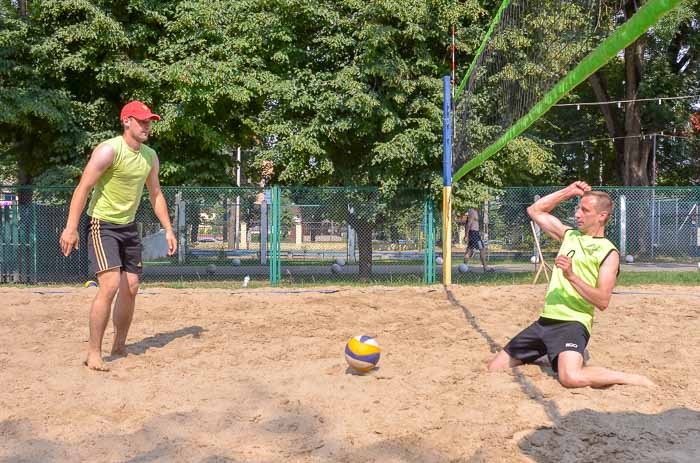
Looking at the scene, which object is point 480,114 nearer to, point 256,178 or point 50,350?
point 256,178

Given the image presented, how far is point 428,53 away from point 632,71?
1055cm

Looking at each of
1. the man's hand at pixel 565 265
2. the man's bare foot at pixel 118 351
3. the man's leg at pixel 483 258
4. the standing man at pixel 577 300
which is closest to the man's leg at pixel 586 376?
the standing man at pixel 577 300

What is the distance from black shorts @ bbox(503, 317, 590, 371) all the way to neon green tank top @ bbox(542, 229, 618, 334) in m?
0.06

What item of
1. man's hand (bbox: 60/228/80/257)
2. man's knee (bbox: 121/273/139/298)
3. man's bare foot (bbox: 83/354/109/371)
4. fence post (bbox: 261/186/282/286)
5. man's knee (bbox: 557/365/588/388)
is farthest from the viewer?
fence post (bbox: 261/186/282/286)

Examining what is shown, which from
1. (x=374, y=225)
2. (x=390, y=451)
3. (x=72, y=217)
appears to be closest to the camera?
(x=390, y=451)

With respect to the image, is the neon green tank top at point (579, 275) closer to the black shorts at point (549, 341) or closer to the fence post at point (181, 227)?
the black shorts at point (549, 341)

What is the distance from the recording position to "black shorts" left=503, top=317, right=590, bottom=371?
3.89 m

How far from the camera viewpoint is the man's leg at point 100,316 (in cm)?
418

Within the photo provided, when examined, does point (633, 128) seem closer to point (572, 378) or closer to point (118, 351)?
point (572, 378)

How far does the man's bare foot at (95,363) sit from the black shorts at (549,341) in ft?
9.21

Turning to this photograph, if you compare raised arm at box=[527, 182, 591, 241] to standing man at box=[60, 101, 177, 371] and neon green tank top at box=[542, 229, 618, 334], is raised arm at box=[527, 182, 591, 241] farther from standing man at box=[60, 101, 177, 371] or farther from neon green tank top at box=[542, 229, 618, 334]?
standing man at box=[60, 101, 177, 371]

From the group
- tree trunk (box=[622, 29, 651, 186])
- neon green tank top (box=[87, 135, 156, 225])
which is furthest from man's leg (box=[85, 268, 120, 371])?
tree trunk (box=[622, 29, 651, 186])

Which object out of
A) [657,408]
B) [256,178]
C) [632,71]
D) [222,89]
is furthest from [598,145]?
[657,408]

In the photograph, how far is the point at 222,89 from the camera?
10.5m
